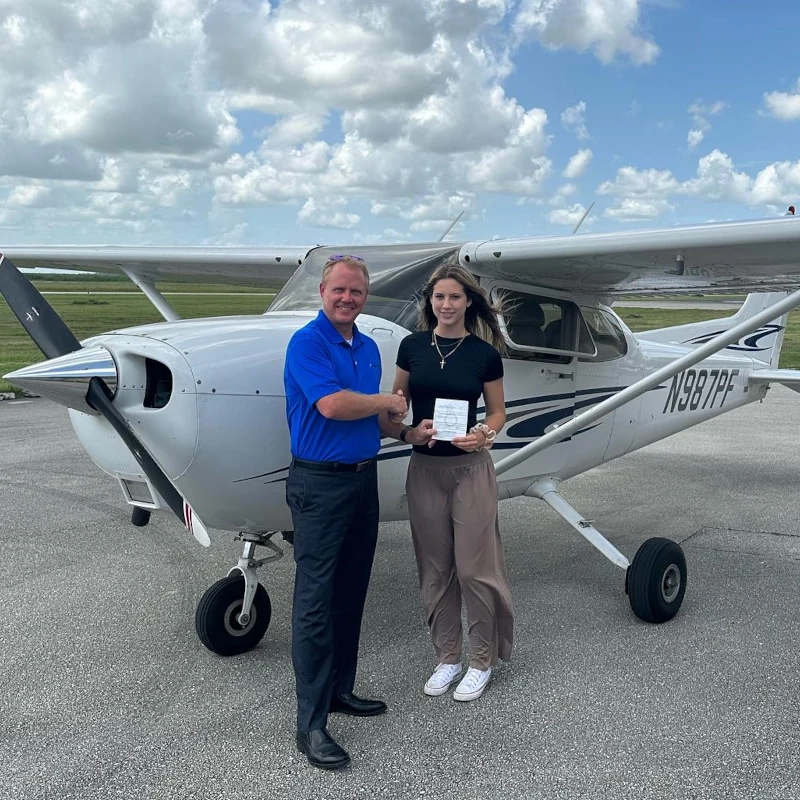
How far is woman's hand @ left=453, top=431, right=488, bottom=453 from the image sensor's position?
3.08 meters

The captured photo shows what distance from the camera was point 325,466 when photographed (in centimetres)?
282

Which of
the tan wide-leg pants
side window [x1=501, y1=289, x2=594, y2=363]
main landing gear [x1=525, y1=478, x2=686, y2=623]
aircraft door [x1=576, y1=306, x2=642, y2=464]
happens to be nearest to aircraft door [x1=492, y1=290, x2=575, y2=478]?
side window [x1=501, y1=289, x2=594, y2=363]

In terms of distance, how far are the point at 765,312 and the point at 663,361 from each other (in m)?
2.01

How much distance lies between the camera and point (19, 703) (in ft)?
10.6

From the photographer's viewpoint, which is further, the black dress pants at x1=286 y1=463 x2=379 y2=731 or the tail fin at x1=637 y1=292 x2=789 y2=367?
the tail fin at x1=637 y1=292 x2=789 y2=367

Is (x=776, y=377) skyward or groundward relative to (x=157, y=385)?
groundward

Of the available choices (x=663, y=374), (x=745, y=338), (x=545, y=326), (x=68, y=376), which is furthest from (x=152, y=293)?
(x=745, y=338)

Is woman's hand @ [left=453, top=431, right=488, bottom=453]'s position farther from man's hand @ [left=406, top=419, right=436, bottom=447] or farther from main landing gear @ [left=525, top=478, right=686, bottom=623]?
main landing gear @ [left=525, top=478, right=686, bottom=623]

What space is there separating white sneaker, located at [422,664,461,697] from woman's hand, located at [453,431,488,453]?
1006 millimetres

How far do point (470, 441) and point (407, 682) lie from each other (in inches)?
45.1

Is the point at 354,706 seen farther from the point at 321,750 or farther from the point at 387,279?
the point at 387,279

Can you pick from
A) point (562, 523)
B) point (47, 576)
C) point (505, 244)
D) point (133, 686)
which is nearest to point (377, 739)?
point (133, 686)

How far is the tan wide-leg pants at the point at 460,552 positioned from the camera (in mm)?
3250

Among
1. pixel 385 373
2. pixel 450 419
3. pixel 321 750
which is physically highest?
pixel 385 373
